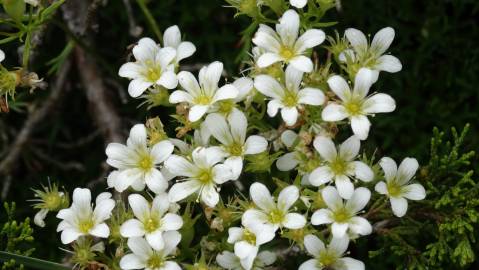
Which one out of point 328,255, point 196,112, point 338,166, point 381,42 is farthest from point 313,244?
point 381,42

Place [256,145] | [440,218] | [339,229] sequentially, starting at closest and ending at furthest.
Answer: [339,229]
[256,145]
[440,218]

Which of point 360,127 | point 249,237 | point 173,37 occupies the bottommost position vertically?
point 249,237

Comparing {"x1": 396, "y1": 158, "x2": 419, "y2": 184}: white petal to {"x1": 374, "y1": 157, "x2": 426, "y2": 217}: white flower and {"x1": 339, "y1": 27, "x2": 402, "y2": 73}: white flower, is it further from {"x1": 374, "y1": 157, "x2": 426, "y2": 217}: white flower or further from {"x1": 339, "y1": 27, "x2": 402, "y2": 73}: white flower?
{"x1": 339, "y1": 27, "x2": 402, "y2": 73}: white flower

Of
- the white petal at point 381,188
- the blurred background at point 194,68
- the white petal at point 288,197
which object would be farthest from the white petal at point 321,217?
the blurred background at point 194,68

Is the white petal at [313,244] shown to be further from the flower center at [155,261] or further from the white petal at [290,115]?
the flower center at [155,261]

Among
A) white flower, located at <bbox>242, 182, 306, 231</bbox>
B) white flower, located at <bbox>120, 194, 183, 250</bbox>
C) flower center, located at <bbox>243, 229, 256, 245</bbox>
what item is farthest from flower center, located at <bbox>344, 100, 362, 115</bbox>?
white flower, located at <bbox>120, 194, 183, 250</bbox>

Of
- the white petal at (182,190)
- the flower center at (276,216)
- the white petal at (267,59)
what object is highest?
the white petal at (267,59)

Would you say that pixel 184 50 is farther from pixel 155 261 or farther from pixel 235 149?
pixel 155 261
